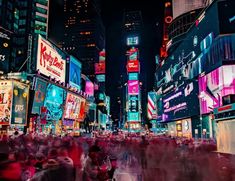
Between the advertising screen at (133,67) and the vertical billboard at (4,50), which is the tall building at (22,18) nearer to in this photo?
the vertical billboard at (4,50)

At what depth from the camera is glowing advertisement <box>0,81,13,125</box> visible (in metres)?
46.4

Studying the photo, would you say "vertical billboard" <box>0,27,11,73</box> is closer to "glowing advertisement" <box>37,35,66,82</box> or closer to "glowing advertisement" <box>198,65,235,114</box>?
"glowing advertisement" <box>37,35,66,82</box>

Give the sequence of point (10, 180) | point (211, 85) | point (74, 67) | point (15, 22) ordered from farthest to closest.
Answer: point (15, 22), point (74, 67), point (211, 85), point (10, 180)

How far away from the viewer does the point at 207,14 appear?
176 ft

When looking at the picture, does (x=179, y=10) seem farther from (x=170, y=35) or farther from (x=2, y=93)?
(x=2, y=93)

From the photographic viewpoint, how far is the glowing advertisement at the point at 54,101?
58803 millimetres

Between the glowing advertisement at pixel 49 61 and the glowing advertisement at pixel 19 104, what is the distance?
26.3 feet

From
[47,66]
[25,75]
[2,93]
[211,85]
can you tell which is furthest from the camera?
[47,66]

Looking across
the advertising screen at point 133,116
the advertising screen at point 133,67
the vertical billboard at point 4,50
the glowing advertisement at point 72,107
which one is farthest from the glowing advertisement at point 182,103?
the advertising screen at point 133,67

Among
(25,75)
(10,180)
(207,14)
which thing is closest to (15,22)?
(25,75)

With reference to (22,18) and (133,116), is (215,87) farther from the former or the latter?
(133,116)

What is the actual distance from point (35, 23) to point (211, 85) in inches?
2544

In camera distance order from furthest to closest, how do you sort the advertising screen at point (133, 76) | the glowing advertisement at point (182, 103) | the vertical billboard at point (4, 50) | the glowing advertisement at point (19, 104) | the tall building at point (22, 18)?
1. the advertising screen at point (133, 76)
2. the tall building at point (22, 18)
3. the glowing advertisement at point (182, 103)
4. the vertical billboard at point (4, 50)
5. the glowing advertisement at point (19, 104)

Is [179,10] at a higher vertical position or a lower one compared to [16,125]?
higher
